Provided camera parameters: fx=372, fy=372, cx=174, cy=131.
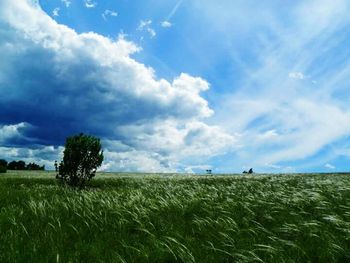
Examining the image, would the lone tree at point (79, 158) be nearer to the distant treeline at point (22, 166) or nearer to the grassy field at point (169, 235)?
the grassy field at point (169, 235)

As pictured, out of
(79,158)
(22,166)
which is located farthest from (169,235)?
(22,166)

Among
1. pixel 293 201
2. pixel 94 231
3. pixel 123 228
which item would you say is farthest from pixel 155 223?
pixel 293 201

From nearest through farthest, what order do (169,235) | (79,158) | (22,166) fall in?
(169,235)
(79,158)
(22,166)

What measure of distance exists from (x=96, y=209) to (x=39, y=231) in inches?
103

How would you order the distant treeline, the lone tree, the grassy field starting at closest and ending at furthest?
1. the grassy field
2. the lone tree
3. the distant treeline

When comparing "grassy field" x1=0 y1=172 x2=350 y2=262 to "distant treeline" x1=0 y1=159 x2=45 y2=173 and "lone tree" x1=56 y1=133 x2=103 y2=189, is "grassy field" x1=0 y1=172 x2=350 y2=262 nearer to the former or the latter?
"lone tree" x1=56 y1=133 x2=103 y2=189

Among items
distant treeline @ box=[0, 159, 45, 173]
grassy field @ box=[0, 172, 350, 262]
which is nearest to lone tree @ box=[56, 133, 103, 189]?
grassy field @ box=[0, 172, 350, 262]

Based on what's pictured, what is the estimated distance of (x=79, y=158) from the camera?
2362 centimetres

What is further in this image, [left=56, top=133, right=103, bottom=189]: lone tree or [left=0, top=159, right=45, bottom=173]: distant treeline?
[left=0, top=159, right=45, bottom=173]: distant treeline

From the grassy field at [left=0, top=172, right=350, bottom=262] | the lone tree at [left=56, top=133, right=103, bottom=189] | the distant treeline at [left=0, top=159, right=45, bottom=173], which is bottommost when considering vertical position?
the grassy field at [left=0, top=172, right=350, bottom=262]

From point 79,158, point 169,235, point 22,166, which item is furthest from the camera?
point 22,166

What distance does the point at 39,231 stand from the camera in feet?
24.0

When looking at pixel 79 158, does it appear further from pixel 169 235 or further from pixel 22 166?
pixel 22 166

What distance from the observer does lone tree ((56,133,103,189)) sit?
2358 centimetres
